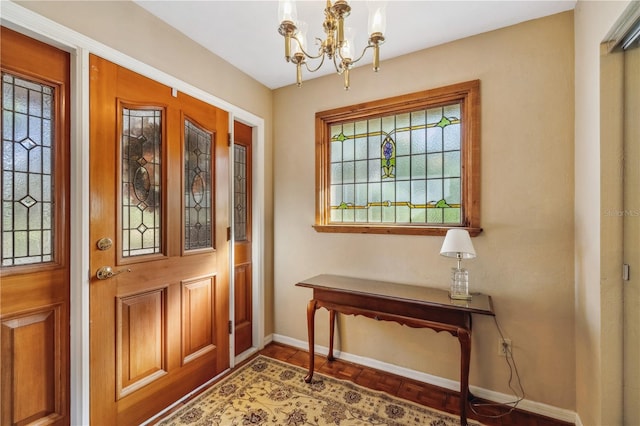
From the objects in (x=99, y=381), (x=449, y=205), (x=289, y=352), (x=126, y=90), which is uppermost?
(x=126, y=90)

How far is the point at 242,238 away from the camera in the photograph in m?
2.64

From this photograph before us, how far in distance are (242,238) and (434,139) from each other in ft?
6.16

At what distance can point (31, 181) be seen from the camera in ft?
4.41

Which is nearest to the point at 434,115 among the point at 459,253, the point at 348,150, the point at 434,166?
the point at 434,166

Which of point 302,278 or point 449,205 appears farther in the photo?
point 302,278

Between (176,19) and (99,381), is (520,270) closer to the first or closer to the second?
(99,381)

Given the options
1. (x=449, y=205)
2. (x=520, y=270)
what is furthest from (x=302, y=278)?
(x=520, y=270)

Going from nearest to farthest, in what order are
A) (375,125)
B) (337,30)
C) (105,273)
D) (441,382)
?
1. (337,30)
2. (105,273)
3. (441,382)
4. (375,125)

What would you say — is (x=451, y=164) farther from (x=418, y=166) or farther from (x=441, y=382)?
(x=441, y=382)

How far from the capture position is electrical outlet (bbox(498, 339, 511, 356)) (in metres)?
1.90

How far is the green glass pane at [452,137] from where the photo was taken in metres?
2.12

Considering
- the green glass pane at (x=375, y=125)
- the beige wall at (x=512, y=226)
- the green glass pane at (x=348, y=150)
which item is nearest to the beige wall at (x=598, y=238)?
the beige wall at (x=512, y=226)

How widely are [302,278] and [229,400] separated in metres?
1.12

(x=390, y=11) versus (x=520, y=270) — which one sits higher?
(x=390, y=11)
